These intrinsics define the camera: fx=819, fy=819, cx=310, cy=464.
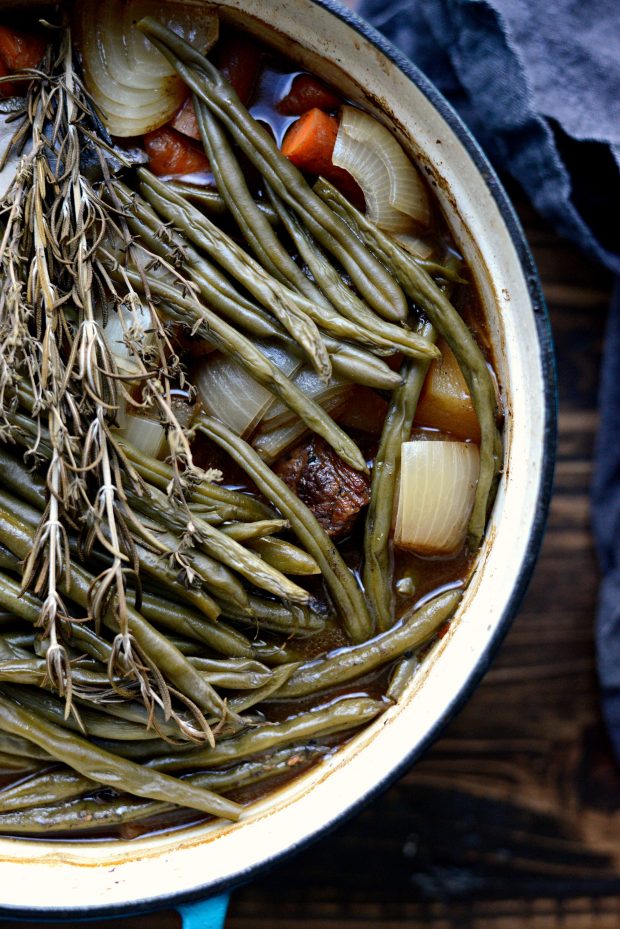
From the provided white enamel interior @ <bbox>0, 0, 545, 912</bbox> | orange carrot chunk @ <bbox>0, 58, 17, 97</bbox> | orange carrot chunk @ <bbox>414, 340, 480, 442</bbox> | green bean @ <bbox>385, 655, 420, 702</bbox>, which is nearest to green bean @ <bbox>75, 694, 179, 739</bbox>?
white enamel interior @ <bbox>0, 0, 545, 912</bbox>

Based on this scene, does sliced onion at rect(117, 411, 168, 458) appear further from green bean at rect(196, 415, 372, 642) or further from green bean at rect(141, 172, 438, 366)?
green bean at rect(141, 172, 438, 366)

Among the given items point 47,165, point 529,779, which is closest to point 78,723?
point 47,165

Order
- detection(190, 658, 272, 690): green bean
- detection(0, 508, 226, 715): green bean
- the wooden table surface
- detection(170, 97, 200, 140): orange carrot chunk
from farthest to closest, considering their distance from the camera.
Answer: the wooden table surface
detection(170, 97, 200, 140): orange carrot chunk
detection(190, 658, 272, 690): green bean
detection(0, 508, 226, 715): green bean

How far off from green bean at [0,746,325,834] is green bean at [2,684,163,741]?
0.20 meters

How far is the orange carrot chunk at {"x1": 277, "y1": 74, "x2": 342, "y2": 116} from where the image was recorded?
213 cm

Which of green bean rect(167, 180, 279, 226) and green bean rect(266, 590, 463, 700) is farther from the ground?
green bean rect(167, 180, 279, 226)

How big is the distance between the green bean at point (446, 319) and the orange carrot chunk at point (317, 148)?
0.09m

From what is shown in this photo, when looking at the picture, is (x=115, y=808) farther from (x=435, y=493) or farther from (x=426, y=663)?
(x=435, y=493)

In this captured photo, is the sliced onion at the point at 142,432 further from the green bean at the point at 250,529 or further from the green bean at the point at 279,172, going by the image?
the green bean at the point at 279,172

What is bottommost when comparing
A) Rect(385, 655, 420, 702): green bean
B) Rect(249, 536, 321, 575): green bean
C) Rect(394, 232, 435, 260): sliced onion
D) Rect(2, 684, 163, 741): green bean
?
Rect(2, 684, 163, 741): green bean

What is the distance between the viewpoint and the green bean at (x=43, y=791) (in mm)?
2035

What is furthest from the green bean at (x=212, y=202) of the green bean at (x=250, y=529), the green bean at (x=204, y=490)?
the green bean at (x=250, y=529)

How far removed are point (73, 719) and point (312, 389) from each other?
3.28 feet

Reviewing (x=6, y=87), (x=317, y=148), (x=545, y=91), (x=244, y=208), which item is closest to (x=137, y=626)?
(x=244, y=208)
